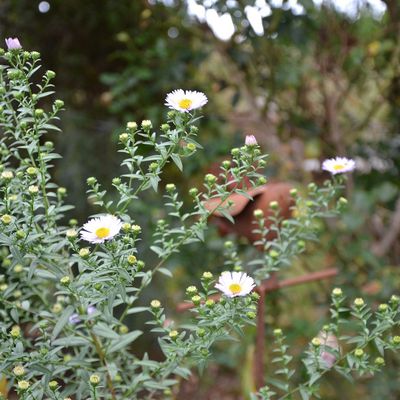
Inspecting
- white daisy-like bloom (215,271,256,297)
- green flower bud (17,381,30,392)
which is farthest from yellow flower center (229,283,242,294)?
green flower bud (17,381,30,392)

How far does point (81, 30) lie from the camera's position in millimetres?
2051

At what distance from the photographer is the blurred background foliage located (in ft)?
5.87

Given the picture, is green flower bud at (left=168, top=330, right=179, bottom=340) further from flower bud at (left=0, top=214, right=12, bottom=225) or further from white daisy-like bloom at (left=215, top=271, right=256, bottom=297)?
flower bud at (left=0, top=214, right=12, bottom=225)

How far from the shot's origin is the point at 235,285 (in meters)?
0.75

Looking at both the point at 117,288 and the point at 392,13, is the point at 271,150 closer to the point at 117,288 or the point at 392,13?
the point at 392,13

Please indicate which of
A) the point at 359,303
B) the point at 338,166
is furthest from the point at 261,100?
the point at 359,303

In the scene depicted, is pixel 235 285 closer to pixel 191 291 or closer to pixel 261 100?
pixel 191 291

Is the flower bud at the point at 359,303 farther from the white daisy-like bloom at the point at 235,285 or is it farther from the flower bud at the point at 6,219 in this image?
the flower bud at the point at 6,219

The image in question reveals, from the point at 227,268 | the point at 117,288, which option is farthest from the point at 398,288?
the point at 117,288

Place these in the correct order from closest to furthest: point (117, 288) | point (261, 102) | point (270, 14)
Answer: point (117, 288) < point (270, 14) < point (261, 102)

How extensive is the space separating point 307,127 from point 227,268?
0.48 m

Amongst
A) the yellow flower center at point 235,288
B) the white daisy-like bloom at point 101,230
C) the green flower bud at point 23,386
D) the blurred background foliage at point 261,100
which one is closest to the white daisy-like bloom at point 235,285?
the yellow flower center at point 235,288

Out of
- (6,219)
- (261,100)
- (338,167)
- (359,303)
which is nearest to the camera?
(6,219)

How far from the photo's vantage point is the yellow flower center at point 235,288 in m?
Result: 0.74
